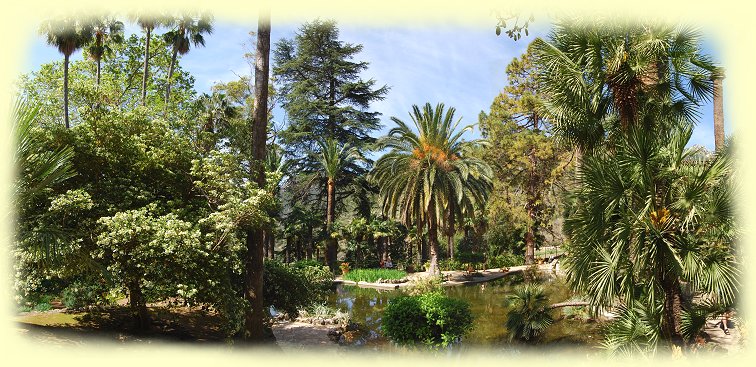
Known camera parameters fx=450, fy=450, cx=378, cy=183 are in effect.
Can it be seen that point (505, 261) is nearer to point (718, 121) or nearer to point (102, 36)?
point (718, 121)

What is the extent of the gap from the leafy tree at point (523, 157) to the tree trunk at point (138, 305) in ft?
81.7

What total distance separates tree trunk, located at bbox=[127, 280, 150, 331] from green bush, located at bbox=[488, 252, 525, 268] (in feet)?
92.7

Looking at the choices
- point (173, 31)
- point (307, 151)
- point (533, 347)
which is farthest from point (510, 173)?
point (173, 31)

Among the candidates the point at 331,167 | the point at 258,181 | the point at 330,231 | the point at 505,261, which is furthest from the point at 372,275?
the point at 258,181

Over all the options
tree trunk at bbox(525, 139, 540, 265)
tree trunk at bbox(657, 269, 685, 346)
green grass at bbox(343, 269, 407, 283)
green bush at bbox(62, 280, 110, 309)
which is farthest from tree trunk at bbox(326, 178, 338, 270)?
tree trunk at bbox(657, 269, 685, 346)

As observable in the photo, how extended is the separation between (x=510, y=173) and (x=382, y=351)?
2281cm

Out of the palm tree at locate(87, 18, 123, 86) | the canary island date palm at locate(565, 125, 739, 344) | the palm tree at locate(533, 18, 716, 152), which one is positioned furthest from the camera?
the palm tree at locate(87, 18, 123, 86)

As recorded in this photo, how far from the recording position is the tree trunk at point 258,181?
10.7 meters

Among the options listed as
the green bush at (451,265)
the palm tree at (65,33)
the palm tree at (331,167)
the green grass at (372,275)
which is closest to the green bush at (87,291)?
the palm tree at (65,33)

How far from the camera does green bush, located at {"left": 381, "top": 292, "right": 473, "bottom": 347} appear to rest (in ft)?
35.6

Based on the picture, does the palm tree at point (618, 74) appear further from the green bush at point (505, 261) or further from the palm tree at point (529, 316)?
the green bush at point (505, 261)

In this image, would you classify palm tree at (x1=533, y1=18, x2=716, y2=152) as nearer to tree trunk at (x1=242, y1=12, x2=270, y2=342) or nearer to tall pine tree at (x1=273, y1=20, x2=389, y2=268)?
tree trunk at (x1=242, y1=12, x2=270, y2=342)

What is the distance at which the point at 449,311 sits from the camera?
10945mm

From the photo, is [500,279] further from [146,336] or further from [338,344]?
[146,336]
